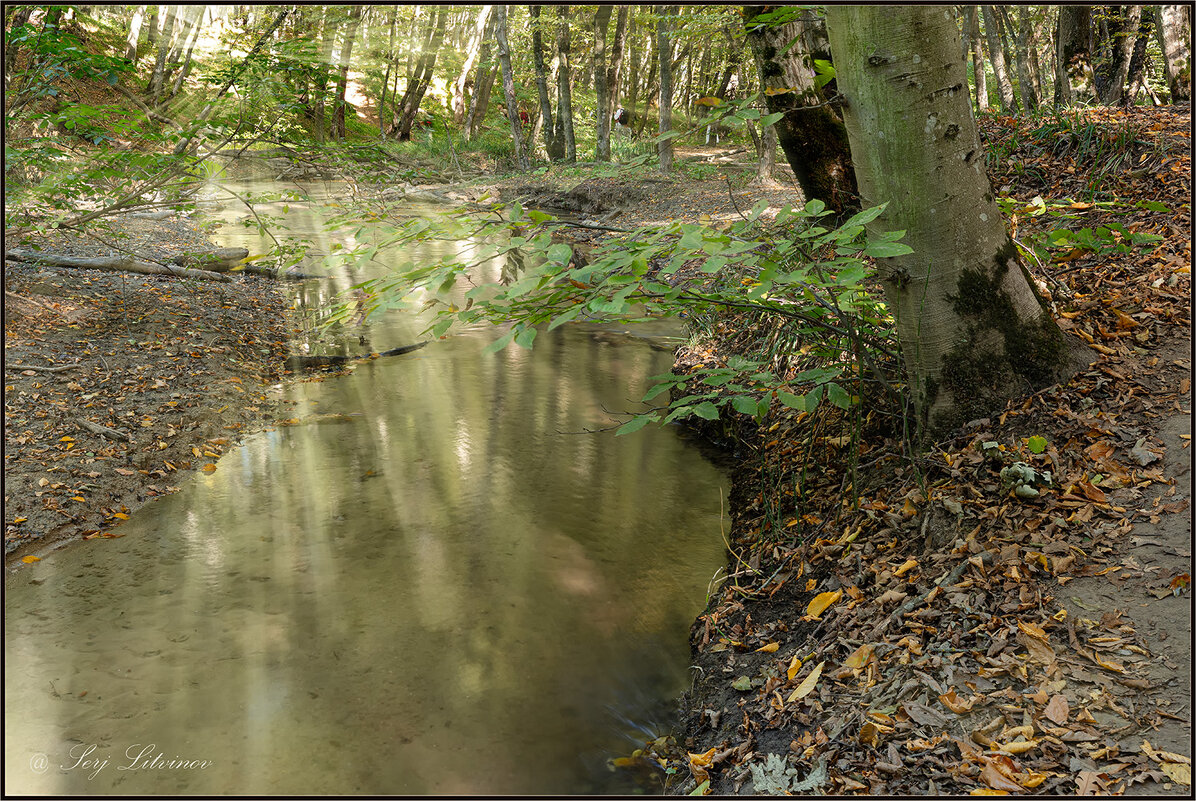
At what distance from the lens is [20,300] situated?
6.47 m

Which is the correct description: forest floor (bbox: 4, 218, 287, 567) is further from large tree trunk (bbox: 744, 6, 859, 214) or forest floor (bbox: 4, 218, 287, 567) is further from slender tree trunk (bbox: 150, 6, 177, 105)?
slender tree trunk (bbox: 150, 6, 177, 105)

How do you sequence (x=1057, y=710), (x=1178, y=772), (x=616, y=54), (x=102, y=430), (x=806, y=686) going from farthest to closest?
1. (x=616, y=54)
2. (x=102, y=430)
3. (x=806, y=686)
4. (x=1057, y=710)
5. (x=1178, y=772)

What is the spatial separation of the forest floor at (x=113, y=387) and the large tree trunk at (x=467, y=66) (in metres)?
21.6

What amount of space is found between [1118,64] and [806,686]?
8693mm

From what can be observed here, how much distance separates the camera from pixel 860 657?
2523 mm

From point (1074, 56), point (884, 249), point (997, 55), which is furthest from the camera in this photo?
point (997, 55)

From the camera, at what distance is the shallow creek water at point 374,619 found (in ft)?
9.34

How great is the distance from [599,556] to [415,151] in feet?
73.3

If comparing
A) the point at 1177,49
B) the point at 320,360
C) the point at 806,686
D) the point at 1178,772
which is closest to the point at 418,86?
the point at 320,360

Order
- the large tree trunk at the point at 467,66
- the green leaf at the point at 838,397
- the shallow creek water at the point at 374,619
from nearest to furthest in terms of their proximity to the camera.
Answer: the shallow creek water at the point at 374,619, the green leaf at the point at 838,397, the large tree trunk at the point at 467,66

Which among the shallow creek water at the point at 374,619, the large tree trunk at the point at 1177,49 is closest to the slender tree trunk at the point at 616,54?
the large tree trunk at the point at 1177,49

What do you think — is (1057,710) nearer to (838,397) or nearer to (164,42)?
(838,397)

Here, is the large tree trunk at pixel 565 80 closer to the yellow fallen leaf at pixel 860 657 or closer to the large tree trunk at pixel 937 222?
the large tree trunk at pixel 937 222

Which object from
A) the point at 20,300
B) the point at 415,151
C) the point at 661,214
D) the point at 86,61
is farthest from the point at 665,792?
the point at 415,151
